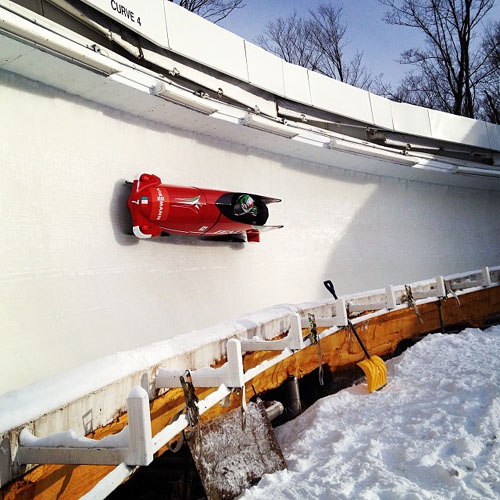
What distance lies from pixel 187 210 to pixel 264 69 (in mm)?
2565

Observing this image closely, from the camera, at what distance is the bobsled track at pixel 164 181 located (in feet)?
10.1

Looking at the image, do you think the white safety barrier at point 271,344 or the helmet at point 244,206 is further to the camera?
the helmet at point 244,206

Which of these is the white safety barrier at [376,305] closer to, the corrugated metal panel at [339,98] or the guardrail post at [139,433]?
the corrugated metal panel at [339,98]

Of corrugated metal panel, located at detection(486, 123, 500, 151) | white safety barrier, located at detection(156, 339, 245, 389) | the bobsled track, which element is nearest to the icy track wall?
the bobsled track

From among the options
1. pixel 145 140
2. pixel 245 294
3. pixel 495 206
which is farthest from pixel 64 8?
pixel 495 206

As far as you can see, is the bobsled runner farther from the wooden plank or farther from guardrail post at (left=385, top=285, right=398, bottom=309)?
guardrail post at (left=385, top=285, right=398, bottom=309)

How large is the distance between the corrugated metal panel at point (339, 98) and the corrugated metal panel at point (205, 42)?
1.54 metres

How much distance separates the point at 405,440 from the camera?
2.88 m

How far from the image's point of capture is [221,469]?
240 centimetres

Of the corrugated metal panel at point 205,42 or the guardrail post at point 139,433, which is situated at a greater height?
the corrugated metal panel at point 205,42

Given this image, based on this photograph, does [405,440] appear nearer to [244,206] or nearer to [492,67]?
[244,206]

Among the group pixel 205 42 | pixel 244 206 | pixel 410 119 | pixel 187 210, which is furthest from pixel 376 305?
pixel 410 119

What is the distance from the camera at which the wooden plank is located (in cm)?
175

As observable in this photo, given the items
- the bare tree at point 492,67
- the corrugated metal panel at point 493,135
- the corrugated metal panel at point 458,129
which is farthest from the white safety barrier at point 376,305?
the bare tree at point 492,67
